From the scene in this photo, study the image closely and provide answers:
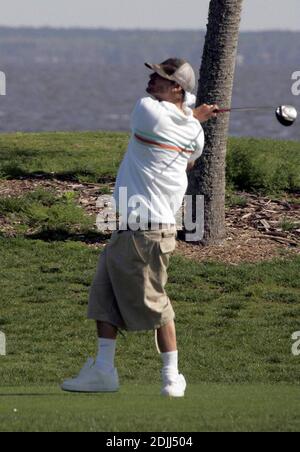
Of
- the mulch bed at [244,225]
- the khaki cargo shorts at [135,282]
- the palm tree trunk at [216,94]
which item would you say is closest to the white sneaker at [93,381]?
the khaki cargo shorts at [135,282]

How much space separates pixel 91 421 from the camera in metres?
7.59

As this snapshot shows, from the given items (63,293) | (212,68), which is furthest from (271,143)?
(63,293)

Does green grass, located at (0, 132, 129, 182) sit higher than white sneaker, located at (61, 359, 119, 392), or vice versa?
white sneaker, located at (61, 359, 119, 392)

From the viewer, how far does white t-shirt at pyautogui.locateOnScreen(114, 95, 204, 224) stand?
838 centimetres

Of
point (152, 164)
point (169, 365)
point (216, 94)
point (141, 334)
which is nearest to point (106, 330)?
point (169, 365)

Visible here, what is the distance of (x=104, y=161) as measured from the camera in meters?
16.7

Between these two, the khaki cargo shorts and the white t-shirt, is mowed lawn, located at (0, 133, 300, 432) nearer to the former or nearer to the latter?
the khaki cargo shorts

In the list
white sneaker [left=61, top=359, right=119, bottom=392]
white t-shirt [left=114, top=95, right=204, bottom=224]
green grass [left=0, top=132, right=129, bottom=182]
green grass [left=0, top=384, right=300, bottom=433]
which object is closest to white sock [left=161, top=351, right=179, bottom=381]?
green grass [left=0, top=384, right=300, bottom=433]

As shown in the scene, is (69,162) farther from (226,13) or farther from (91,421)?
(91,421)

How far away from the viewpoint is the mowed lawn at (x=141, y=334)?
7.86 metres

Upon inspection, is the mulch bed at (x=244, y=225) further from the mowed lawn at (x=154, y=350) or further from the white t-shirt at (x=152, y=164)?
the white t-shirt at (x=152, y=164)

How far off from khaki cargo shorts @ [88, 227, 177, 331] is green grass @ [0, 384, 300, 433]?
0.48m

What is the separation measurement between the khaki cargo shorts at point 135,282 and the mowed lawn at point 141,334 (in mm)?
481

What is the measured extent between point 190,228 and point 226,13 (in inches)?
83.0
